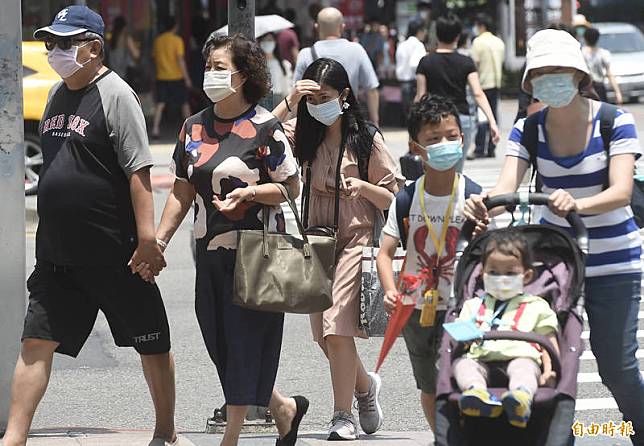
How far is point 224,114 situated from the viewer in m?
6.00

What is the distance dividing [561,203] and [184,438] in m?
2.63

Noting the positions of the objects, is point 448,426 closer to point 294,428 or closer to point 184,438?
point 294,428

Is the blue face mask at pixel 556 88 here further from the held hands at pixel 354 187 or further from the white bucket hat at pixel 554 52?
the held hands at pixel 354 187

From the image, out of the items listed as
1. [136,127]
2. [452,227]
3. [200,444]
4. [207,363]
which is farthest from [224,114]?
[207,363]

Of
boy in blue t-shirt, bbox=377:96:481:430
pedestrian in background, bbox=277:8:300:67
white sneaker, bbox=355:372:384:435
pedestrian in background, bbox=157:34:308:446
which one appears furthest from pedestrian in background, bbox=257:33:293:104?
boy in blue t-shirt, bbox=377:96:481:430

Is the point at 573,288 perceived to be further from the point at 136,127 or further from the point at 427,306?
the point at 136,127

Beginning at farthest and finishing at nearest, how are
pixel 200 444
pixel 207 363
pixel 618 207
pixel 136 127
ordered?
pixel 207 363 → pixel 200 444 → pixel 136 127 → pixel 618 207

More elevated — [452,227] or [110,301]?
[452,227]

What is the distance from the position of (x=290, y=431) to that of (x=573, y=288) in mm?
1843

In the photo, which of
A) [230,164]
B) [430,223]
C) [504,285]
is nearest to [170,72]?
[230,164]

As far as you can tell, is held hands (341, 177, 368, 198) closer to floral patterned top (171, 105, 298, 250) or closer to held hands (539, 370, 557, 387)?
floral patterned top (171, 105, 298, 250)

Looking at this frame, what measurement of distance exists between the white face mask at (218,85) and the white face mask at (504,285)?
1.63 meters

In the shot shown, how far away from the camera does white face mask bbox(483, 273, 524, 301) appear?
15.8ft

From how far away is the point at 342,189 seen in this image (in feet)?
21.9
